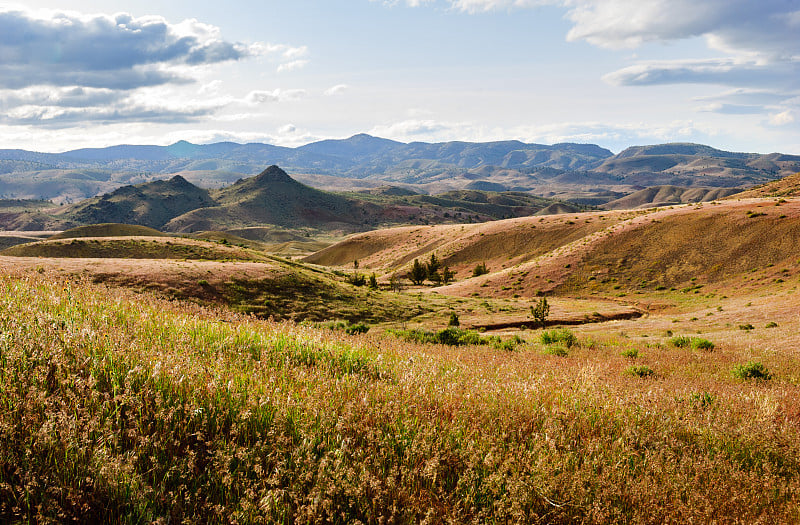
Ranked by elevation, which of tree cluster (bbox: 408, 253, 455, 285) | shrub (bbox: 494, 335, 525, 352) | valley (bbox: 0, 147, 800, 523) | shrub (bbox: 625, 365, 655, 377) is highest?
valley (bbox: 0, 147, 800, 523)

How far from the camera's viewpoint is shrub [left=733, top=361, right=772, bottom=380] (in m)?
9.83

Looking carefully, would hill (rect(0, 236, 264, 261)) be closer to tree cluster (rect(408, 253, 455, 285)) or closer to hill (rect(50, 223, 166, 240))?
tree cluster (rect(408, 253, 455, 285))

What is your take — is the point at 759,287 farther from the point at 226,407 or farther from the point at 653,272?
the point at 226,407

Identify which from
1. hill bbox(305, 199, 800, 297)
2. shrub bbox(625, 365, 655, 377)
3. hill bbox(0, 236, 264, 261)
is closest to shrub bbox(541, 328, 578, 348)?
shrub bbox(625, 365, 655, 377)

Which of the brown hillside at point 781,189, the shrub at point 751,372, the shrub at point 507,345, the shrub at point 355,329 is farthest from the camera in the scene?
the brown hillside at point 781,189

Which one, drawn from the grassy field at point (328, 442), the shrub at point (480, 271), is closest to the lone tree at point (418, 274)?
the shrub at point (480, 271)

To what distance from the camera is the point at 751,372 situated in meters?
10.0

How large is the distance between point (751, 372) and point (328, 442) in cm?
1114

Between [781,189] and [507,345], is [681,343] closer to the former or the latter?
[507,345]

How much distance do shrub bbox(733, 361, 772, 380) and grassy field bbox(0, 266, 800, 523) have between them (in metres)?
4.36

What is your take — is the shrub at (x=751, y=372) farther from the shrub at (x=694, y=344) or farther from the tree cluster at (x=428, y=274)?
Result: the tree cluster at (x=428, y=274)

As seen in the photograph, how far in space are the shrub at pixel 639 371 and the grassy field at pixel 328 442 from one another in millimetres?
3119

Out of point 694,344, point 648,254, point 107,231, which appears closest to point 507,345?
point 694,344

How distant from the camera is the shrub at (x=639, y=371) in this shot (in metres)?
9.24
